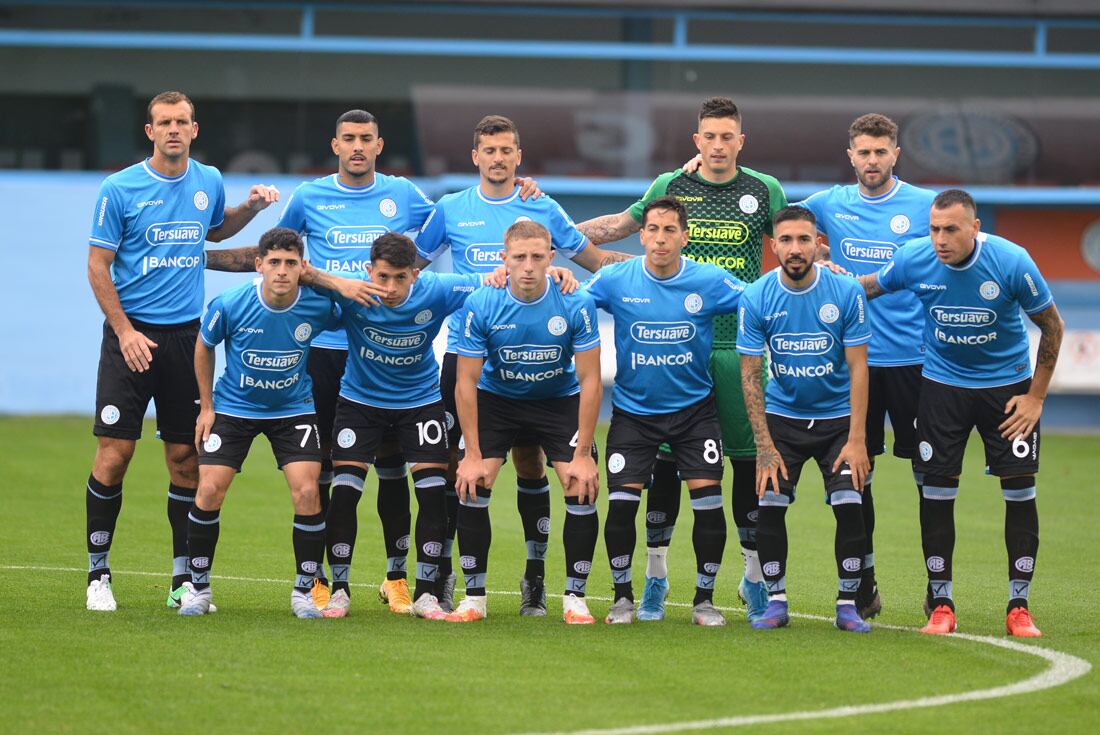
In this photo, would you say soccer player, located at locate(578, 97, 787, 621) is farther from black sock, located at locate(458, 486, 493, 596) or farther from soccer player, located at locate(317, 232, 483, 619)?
soccer player, located at locate(317, 232, 483, 619)

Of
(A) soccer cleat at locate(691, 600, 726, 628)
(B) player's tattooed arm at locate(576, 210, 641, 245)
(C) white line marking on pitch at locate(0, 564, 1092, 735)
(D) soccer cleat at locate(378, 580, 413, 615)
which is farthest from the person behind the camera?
(B) player's tattooed arm at locate(576, 210, 641, 245)

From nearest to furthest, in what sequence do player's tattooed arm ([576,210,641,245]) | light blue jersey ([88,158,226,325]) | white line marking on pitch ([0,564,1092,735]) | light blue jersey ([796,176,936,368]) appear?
1. white line marking on pitch ([0,564,1092,735])
2. light blue jersey ([88,158,226,325])
3. light blue jersey ([796,176,936,368])
4. player's tattooed arm ([576,210,641,245])

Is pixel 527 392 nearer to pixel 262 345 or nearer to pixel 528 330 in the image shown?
pixel 528 330

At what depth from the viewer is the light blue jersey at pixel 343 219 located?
8.46m

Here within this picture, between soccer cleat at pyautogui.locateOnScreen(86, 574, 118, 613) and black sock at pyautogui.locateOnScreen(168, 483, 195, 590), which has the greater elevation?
black sock at pyautogui.locateOnScreen(168, 483, 195, 590)

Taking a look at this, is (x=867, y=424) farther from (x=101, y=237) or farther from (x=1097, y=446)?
(x=1097, y=446)

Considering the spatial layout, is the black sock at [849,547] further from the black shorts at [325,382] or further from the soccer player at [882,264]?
the black shorts at [325,382]

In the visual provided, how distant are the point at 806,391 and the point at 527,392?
1400mm

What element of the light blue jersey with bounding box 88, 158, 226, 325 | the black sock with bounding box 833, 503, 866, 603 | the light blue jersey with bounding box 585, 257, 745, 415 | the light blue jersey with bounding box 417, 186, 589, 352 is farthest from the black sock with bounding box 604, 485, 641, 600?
the light blue jersey with bounding box 88, 158, 226, 325

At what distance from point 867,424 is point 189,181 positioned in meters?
3.80

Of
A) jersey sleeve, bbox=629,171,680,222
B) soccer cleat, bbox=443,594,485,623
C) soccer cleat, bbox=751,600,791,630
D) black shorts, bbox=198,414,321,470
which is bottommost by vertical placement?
soccer cleat, bbox=443,594,485,623

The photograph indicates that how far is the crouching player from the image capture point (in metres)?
7.86

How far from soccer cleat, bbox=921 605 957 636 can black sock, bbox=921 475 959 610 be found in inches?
3.2

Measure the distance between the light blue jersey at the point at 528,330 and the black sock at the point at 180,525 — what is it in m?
1.71
